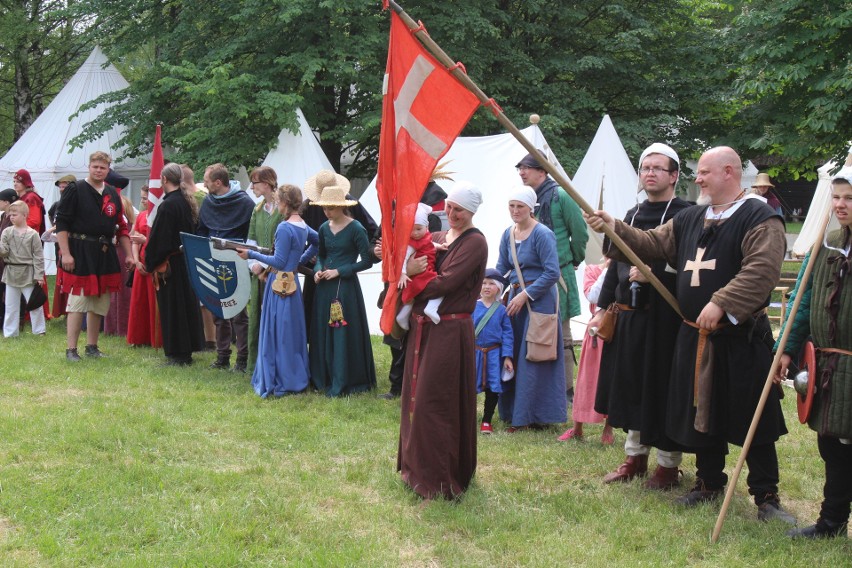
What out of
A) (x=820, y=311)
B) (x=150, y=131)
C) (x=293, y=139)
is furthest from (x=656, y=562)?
(x=150, y=131)

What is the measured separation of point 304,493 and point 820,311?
2817mm

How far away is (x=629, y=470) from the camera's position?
5.24 m

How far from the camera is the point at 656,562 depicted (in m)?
3.96

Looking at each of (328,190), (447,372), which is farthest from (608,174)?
(447,372)

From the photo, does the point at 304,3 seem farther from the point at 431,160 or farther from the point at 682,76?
the point at 431,160

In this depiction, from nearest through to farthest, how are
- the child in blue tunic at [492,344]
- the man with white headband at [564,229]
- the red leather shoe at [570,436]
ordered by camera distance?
the red leather shoe at [570,436]
the child in blue tunic at [492,344]
the man with white headband at [564,229]

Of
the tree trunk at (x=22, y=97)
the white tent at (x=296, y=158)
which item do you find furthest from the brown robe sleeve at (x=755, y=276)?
the tree trunk at (x=22, y=97)

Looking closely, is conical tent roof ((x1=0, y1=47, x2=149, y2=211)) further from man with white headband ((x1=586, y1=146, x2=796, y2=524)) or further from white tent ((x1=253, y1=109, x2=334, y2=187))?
man with white headband ((x1=586, y1=146, x2=796, y2=524))

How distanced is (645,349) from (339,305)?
323 centimetres

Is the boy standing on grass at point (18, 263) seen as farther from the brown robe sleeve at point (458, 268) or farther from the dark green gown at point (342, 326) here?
the brown robe sleeve at point (458, 268)

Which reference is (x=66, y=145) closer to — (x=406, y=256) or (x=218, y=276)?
(x=218, y=276)

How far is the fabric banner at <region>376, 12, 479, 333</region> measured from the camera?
4.24 m

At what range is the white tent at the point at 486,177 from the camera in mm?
10914

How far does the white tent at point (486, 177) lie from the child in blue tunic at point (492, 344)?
14.2 feet
